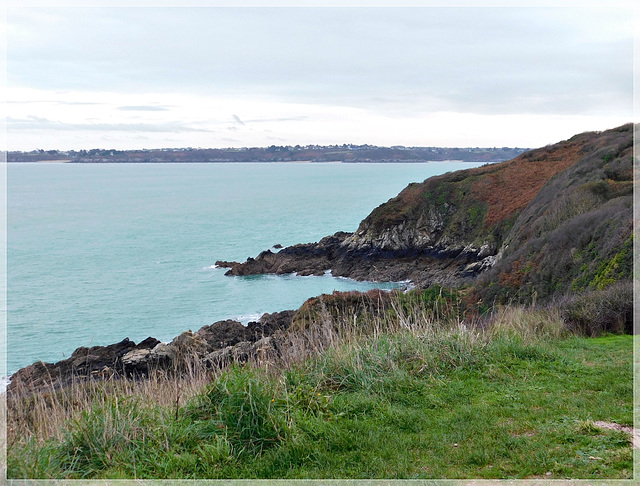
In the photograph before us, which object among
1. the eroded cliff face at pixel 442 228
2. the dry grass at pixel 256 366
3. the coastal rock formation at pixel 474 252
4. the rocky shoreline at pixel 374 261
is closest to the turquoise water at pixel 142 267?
the rocky shoreline at pixel 374 261

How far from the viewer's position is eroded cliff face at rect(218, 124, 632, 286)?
43.7 m

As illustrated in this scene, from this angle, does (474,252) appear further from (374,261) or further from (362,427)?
(362,427)

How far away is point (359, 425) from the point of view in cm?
621

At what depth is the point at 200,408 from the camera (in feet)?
21.1

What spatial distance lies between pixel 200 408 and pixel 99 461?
126 centimetres

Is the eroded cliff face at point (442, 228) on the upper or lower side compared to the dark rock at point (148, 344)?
upper

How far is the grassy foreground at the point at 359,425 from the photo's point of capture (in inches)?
207

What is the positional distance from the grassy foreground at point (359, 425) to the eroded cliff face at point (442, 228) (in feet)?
107

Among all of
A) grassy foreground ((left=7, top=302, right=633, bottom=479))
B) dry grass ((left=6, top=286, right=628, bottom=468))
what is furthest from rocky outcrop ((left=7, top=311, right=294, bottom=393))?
grassy foreground ((left=7, top=302, right=633, bottom=479))

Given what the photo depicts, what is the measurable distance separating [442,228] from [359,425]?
44.5 metres

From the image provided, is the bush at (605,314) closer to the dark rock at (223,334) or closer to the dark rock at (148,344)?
the dark rock at (223,334)

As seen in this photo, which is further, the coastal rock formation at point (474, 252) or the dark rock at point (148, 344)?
the dark rock at point (148, 344)

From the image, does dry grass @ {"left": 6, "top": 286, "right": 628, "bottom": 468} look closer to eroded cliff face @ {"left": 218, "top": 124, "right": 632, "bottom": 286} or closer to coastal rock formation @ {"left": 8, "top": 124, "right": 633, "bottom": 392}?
coastal rock formation @ {"left": 8, "top": 124, "right": 633, "bottom": 392}

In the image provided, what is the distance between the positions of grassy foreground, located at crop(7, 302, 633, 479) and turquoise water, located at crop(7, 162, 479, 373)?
21.5m
